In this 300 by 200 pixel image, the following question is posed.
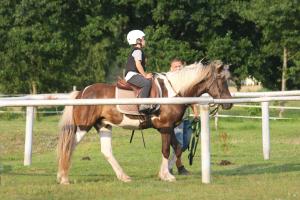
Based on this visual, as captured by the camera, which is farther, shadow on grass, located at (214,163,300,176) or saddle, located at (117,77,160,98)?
shadow on grass, located at (214,163,300,176)

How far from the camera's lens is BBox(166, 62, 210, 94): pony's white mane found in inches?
491

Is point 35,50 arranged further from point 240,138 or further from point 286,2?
point 240,138

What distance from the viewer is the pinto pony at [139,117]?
39.9 feet

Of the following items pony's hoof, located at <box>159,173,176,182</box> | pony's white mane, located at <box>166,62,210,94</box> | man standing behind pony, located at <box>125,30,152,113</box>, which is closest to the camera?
pony's hoof, located at <box>159,173,176,182</box>

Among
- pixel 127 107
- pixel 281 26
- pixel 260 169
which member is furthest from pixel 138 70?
pixel 281 26

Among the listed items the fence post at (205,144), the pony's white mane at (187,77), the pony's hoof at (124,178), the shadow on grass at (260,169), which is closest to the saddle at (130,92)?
the pony's white mane at (187,77)

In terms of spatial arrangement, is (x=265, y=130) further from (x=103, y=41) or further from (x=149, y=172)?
(x=103, y=41)

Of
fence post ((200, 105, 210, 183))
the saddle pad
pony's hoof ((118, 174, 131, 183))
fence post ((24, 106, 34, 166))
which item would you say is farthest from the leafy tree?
fence post ((200, 105, 210, 183))

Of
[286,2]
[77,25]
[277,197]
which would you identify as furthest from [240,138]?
[77,25]

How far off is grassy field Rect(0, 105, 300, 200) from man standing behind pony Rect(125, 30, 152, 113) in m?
1.36

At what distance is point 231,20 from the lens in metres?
46.4

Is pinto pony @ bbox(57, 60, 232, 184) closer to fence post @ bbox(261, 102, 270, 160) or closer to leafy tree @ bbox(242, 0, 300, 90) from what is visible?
fence post @ bbox(261, 102, 270, 160)

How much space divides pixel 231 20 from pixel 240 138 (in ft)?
81.7

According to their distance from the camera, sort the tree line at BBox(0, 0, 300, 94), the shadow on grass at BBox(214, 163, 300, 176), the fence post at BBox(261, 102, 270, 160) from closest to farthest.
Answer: the shadow on grass at BBox(214, 163, 300, 176) → the fence post at BBox(261, 102, 270, 160) → the tree line at BBox(0, 0, 300, 94)
